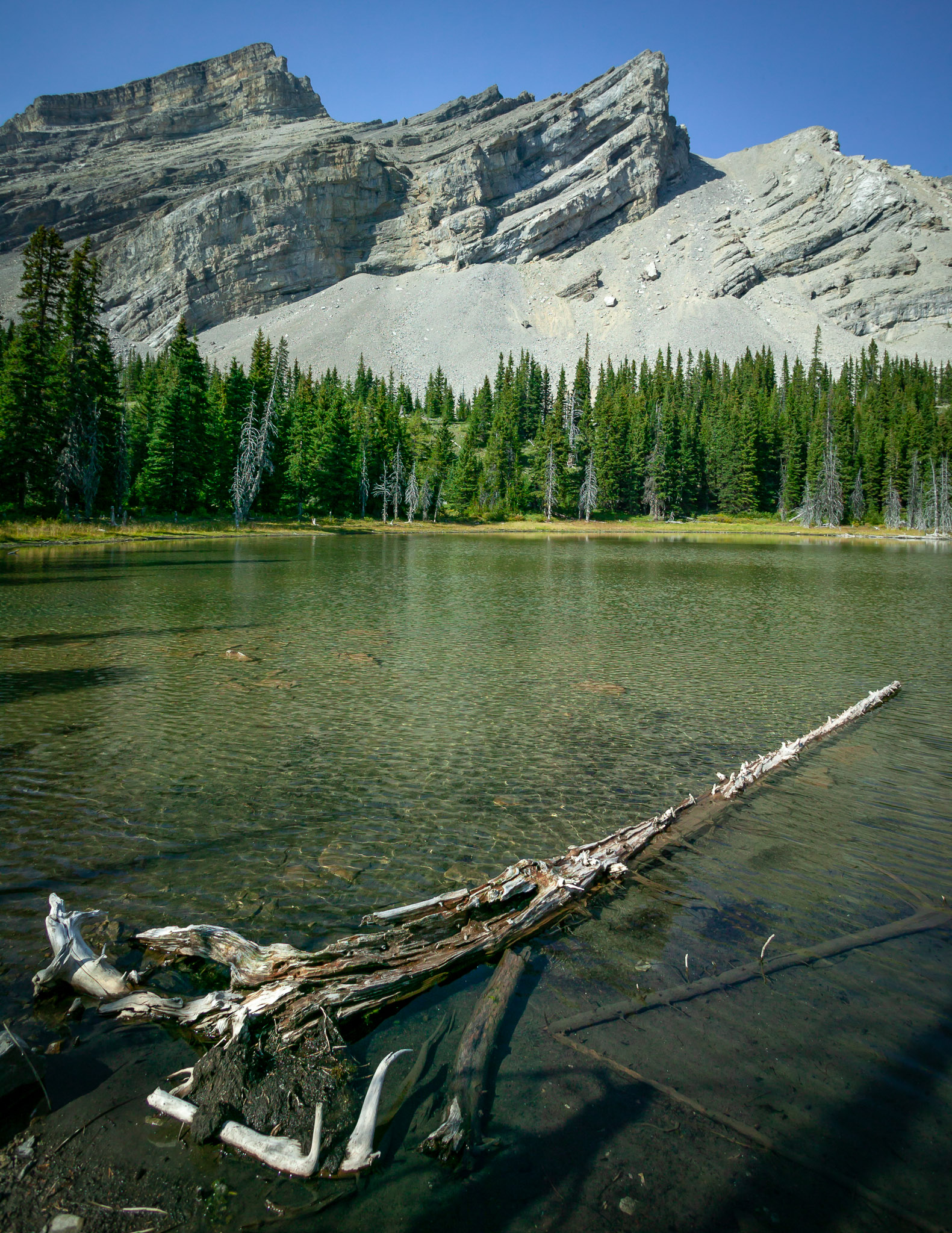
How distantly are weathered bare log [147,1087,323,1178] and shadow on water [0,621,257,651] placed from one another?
1578 cm

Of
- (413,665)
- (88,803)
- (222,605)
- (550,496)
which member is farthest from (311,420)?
(88,803)

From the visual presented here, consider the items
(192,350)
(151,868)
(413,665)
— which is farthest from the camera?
(192,350)

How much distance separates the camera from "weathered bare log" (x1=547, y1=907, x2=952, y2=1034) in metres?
4.67

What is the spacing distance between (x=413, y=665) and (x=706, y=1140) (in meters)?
12.5

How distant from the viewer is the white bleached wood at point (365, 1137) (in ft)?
11.5

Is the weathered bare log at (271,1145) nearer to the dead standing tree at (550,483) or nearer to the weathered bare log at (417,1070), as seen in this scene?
the weathered bare log at (417,1070)

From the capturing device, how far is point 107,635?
707 inches

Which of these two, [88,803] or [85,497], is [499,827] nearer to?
[88,803]

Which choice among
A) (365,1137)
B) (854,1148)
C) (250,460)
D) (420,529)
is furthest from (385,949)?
(420,529)

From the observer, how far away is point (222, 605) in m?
23.5

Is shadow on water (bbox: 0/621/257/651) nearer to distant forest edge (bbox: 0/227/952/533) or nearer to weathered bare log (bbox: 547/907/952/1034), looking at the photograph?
weathered bare log (bbox: 547/907/952/1034)

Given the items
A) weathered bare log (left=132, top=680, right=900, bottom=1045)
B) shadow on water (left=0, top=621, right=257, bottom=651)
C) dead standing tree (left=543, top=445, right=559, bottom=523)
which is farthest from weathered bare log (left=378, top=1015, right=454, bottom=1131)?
dead standing tree (left=543, top=445, right=559, bottom=523)

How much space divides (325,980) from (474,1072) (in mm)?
1142

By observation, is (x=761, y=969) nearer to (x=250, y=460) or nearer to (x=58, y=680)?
(x=58, y=680)
